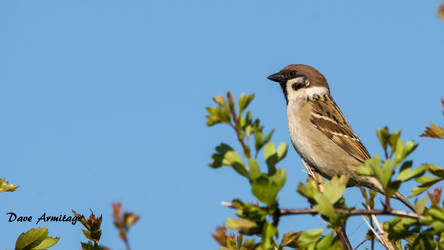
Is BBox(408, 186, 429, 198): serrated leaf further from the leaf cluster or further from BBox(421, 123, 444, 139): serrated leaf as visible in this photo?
the leaf cluster

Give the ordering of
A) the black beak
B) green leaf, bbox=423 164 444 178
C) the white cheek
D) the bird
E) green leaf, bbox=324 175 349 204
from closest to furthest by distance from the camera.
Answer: green leaf, bbox=324 175 349 204 < green leaf, bbox=423 164 444 178 < the bird < the white cheek < the black beak

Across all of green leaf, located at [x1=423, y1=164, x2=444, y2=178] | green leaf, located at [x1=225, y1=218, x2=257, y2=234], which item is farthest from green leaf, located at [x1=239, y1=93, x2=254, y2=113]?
green leaf, located at [x1=423, y1=164, x2=444, y2=178]

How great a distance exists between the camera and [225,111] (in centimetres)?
165

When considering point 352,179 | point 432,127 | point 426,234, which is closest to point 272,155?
point 426,234

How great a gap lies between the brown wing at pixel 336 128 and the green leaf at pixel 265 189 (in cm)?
397

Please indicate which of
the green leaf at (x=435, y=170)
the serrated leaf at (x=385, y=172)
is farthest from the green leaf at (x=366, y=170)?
the green leaf at (x=435, y=170)

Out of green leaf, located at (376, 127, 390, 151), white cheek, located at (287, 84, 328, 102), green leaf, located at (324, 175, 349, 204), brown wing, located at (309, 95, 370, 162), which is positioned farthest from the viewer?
white cheek, located at (287, 84, 328, 102)

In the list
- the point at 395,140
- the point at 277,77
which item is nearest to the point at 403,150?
the point at 395,140

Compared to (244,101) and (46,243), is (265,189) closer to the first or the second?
(244,101)

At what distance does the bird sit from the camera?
5.32 meters

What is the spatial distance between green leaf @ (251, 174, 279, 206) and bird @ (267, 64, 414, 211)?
136 inches

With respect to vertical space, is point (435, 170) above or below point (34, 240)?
below

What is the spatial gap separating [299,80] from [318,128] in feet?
2.22

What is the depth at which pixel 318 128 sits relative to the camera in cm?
553
